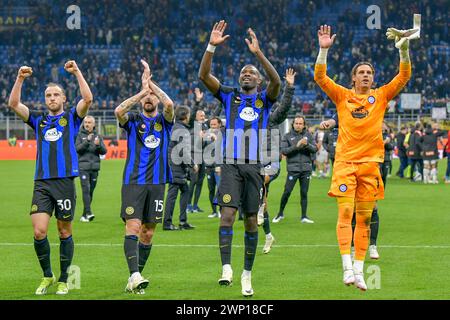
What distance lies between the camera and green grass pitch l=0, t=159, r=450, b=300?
10.4m

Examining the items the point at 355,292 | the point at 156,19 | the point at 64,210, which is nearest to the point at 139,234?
the point at 64,210

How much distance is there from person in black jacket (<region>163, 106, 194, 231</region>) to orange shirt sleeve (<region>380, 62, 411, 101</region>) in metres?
7.73

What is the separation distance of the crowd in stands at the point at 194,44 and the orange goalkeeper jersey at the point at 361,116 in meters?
40.4

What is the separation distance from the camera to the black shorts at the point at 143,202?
10406mm

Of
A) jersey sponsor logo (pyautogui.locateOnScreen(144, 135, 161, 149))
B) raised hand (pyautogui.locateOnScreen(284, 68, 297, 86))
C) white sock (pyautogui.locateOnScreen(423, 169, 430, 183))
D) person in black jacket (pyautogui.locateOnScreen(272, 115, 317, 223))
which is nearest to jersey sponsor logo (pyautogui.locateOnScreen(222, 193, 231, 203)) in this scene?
jersey sponsor logo (pyautogui.locateOnScreen(144, 135, 161, 149))

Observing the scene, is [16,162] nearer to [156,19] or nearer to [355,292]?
[156,19]

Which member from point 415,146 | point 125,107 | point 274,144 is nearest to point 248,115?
point 125,107

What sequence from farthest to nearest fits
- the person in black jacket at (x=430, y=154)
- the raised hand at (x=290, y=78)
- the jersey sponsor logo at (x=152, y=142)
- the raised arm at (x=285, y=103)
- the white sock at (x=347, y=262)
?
1. the person in black jacket at (x=430, y=154)
2. the raised hand at (x=290, y=78)
3. the raised arm at (x=285, y=103)
4. the jersey sponsor logo at (x=152, y=142)
5. the white sock at (x=347, y=262)

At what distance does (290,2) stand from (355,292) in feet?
172

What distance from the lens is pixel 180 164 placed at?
18.0 m

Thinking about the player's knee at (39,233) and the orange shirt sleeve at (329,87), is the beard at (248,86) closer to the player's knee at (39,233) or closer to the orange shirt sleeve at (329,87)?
the orange shirt sleeve at (329,87)

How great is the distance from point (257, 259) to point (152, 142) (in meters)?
3.36

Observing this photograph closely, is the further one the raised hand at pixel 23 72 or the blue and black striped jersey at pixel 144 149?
the blue and black striped jersey at pixel 144 149

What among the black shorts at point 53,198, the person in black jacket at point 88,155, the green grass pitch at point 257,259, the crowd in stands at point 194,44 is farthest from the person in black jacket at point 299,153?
the crowd in stands at point 194,44
